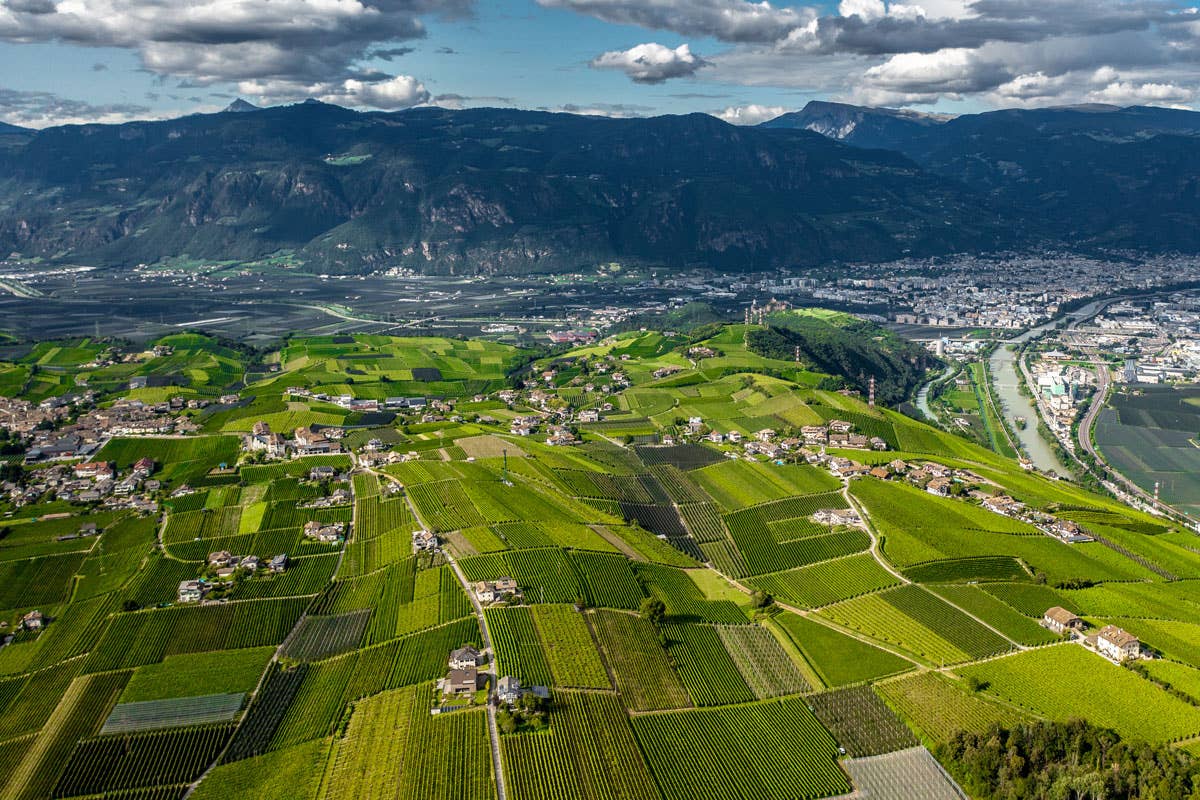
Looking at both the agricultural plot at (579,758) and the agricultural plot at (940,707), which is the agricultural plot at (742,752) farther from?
the agricultural plot at (940,707)

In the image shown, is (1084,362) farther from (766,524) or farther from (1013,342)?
Answer: (766,524)

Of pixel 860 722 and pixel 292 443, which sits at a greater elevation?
pixel 292 443

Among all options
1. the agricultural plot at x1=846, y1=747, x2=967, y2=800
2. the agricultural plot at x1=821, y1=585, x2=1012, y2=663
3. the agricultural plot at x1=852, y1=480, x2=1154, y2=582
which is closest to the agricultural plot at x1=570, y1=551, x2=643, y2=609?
the agricultural plot at x1=821, y1=585, x2=1012, y2=663

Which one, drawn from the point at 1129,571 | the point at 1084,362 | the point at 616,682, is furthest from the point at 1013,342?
the point at 616,682

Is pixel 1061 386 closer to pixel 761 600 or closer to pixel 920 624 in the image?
pixel 920 624

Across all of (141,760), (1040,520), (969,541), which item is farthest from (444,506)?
(1040,520)

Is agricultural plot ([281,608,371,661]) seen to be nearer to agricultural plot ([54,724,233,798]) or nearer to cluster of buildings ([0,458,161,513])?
agricultural plot ([54,724,233,798])
